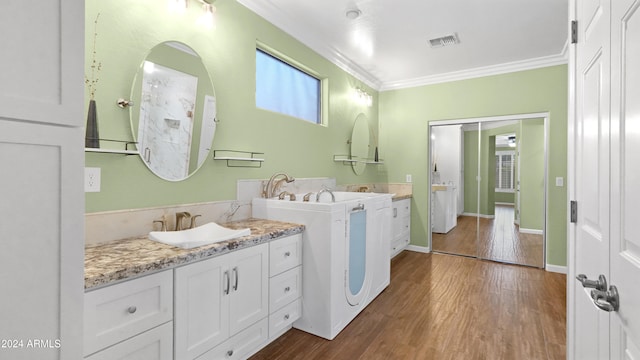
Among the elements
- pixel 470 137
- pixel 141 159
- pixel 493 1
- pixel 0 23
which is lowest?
pixel 141 159

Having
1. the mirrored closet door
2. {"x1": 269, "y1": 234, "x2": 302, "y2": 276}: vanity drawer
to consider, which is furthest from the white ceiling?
{"x1": 269, "y1": 234, "x2": 302, "y2": 276}: vanity drawer

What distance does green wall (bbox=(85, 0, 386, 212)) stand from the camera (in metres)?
1.67

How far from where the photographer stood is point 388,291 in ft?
10.2

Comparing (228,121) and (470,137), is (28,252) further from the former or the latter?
(470,137)

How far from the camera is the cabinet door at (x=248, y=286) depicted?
5.72 feet

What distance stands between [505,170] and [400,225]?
1683mm

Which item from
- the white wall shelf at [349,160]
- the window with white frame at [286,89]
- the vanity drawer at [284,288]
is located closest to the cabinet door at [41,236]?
the vanity drawer at [284,288]

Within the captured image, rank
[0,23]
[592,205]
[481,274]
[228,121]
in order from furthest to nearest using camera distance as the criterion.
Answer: [481,274] < [228,121] < [592,205] < [0,23]

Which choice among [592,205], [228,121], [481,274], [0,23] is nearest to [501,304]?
[481,274]

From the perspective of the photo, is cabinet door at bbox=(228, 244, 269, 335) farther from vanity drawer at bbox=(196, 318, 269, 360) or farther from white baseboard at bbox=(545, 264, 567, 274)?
white baseboard at bbox=(545, 264, 567, 274)

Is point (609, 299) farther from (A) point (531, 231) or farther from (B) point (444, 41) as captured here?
(A) point (531, 231)

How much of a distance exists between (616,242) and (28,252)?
1.52m

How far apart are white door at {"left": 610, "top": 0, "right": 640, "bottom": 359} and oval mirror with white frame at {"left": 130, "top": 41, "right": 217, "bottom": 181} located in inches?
84.5

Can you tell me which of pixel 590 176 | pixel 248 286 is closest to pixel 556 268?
pixel 590 176
